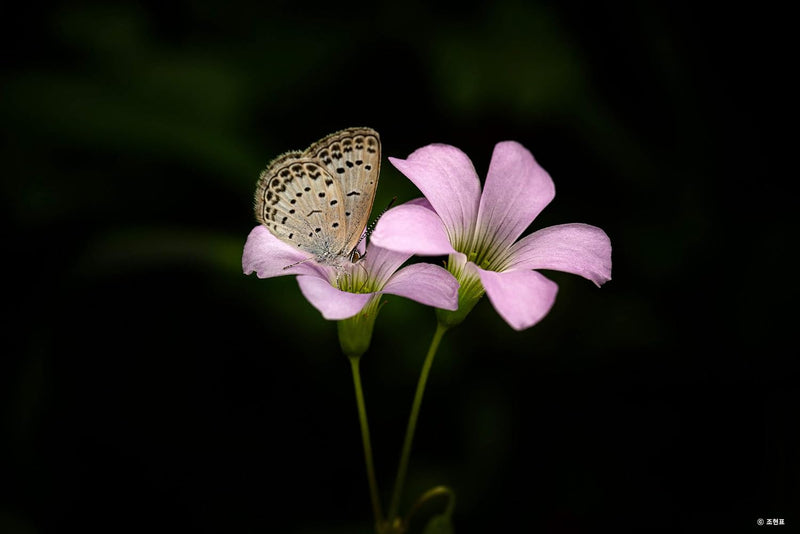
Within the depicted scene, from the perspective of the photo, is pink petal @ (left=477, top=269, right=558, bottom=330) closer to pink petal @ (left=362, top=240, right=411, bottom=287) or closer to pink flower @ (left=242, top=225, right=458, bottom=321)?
pink flower @ (left=242, top=225, right=458, bottom=321)

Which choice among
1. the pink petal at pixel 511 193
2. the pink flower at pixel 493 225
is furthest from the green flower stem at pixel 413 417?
the pink petal at pixel 511 193

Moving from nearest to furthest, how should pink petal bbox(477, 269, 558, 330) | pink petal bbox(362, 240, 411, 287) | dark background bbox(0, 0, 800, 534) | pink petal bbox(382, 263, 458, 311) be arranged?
1. pink petal bbox(477, 269, 558, 330)
2. pink petal bbox(382, 263, 458, 311)
3. pink petal bbox(362, 240, 411, 287)
4. dark background bbox(0, 0, 800, 534)

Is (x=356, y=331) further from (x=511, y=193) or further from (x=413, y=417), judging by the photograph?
(x=511, y=193)

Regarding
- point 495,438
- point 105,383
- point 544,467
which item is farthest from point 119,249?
point 544,467

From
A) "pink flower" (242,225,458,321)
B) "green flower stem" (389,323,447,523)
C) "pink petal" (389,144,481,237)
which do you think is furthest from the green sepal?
"pink petal" (389,144,481,237)

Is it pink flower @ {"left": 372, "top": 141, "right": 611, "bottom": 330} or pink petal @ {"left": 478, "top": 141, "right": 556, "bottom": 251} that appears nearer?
pink flower @ {"left": 372, "top": 141, "right": 611, "bottom": 330}

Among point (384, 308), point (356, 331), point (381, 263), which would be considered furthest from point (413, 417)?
point (384, 308)
